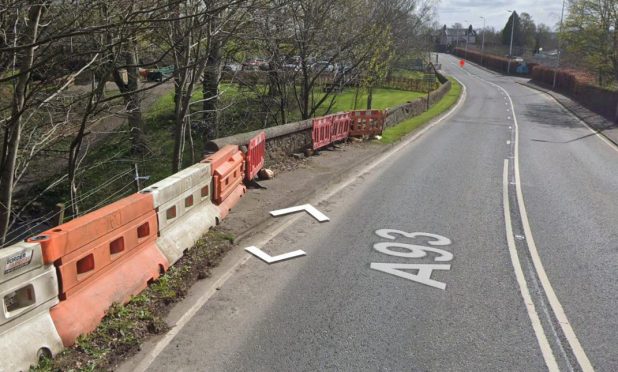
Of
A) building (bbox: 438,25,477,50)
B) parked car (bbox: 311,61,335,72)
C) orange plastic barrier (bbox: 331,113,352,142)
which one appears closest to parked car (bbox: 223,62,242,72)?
parked car (bbox: 311,61,335,72)

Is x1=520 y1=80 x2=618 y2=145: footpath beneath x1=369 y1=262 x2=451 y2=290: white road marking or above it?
beneath

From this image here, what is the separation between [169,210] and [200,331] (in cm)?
202

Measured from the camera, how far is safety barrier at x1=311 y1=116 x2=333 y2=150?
15401mm

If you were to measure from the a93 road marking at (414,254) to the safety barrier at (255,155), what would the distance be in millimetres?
3235

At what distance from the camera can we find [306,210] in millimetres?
9883

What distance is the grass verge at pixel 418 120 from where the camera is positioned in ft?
70.9

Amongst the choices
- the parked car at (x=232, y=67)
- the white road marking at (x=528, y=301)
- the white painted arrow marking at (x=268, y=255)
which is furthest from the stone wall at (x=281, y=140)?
the white road marking at (x=528, y=301)

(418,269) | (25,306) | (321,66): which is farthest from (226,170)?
(321,66)

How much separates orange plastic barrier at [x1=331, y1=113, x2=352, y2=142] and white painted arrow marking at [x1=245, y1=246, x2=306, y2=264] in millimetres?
9841

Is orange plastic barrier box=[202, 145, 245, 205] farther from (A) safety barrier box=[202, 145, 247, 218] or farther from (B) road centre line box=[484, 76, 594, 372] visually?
(B) road centre line box=[484, 76, 594, 372]

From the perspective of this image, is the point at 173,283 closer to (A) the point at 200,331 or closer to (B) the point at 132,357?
(A) the point at 200,331

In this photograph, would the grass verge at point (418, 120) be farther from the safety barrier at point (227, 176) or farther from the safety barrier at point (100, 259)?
the safety barrier at point (100, 259)

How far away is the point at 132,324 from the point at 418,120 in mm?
25458

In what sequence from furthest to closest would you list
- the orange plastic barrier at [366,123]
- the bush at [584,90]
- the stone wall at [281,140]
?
the bush at [584,90] < the orange plastic barrier at [366,123] < the stone wall at [281,140]
